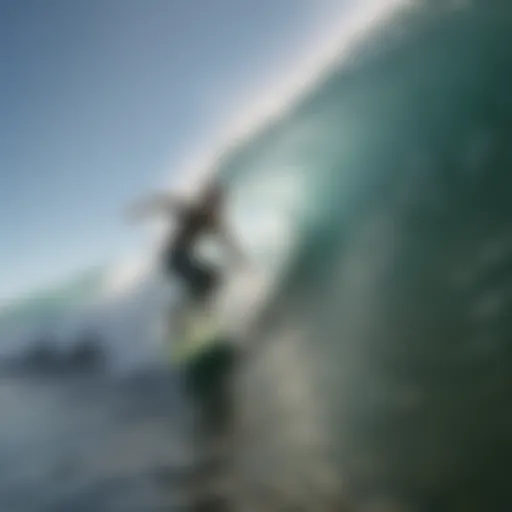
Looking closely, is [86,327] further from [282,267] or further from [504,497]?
[504,497]

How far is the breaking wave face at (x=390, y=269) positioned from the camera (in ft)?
5.31

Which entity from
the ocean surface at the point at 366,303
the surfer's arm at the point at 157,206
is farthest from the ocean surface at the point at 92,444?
the surfer's arm at the point at 157,206

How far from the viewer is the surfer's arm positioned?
6.01 feet

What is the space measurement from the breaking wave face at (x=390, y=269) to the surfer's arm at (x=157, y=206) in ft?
0.48

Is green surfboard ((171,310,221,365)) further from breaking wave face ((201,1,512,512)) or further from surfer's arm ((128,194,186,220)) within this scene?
surfer's arm ((128,194,186,220))

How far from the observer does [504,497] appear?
5.04 feet

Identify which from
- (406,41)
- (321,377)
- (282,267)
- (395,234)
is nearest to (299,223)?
(282,267)

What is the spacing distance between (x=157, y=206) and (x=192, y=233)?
0.12 metres

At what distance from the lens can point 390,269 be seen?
1735 millimetres

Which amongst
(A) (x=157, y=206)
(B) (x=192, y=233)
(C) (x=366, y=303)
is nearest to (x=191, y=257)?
(B) (x=192, y=233)

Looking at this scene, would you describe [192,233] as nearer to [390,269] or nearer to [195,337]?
[195,337]

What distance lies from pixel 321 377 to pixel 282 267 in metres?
0.29

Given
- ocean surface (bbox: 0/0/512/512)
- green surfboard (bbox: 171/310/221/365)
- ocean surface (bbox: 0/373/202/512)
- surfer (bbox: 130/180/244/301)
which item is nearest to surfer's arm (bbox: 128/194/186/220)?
surfer (bbox: 130/180/244/301)

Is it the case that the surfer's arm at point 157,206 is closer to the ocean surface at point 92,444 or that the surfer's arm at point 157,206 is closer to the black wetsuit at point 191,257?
the black wetsuit at point 191,257
